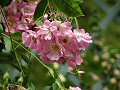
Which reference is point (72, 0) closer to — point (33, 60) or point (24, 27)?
point (24, 27)

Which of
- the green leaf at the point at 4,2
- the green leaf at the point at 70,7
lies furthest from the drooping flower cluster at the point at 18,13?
the green leaf at the point at 70,7

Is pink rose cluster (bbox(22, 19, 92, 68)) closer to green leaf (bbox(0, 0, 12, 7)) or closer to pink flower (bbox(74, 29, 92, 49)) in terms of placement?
pink flower (bbox(74, 29, 92, 49))

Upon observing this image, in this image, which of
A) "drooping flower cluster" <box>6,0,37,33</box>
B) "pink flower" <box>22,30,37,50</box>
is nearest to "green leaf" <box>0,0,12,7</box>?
"drooping flower cluster" <box>6,0,37,33</box>

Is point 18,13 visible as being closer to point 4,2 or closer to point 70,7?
point 4,2

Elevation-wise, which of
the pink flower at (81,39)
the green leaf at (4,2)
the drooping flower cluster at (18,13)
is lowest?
the pink flower at (81,39)

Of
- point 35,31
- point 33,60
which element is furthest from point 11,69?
point 35,31

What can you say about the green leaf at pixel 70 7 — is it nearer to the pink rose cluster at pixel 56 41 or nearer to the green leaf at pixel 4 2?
the pink rose cluster at pixel 56 41
